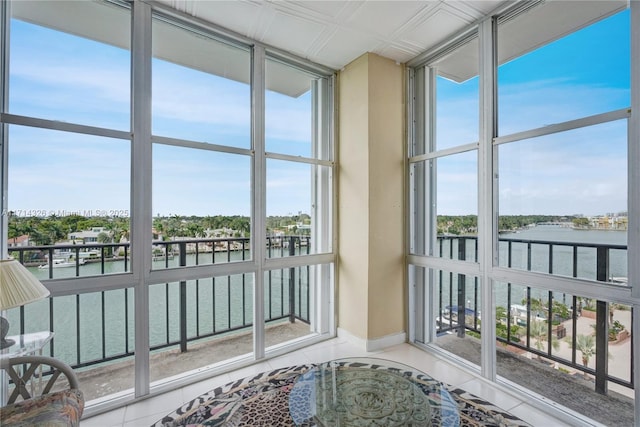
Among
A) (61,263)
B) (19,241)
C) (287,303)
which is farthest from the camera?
(287,303)

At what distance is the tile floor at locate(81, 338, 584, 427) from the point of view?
1999 mm

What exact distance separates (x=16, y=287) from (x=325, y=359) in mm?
2355

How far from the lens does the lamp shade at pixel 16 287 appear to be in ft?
4.34

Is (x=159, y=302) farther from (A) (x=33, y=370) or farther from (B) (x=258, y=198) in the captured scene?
(B) (x=258, y=198)

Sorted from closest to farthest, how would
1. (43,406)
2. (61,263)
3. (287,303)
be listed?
(43,406)
(61,263)
(287,303)

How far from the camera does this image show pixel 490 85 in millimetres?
2471

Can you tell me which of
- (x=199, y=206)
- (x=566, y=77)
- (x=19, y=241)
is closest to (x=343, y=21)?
(x=566, y=77)

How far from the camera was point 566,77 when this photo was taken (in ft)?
6.85

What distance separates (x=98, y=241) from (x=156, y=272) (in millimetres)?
462

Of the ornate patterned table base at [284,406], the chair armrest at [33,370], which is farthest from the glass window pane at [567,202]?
the chair armrest at [33,370]

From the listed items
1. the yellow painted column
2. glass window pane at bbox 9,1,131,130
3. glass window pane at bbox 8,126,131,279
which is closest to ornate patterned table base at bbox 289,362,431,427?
the yellow painted column

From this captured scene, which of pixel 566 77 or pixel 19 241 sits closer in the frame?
pixel 19 241

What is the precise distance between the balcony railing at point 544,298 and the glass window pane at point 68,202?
2989 mm

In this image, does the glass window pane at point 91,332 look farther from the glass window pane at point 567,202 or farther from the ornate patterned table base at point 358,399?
the glass window pane at point 567,202
